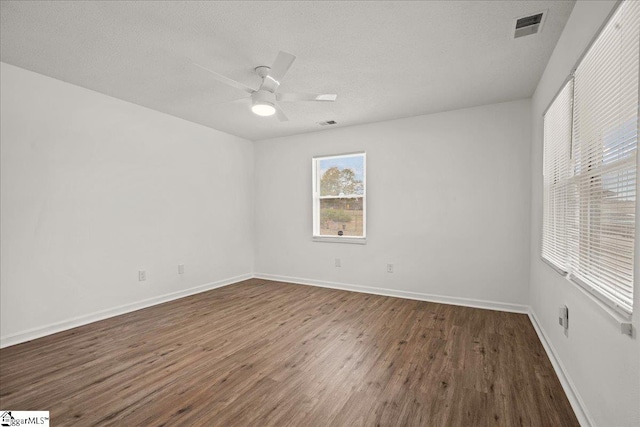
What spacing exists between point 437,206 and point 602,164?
2.66 meters

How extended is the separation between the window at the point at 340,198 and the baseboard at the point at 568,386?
2621mm

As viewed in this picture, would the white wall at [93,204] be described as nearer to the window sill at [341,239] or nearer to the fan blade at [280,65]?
the window sill at [341,239]

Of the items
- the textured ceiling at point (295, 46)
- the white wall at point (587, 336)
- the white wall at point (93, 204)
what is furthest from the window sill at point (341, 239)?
the white wall at point (587, 336)

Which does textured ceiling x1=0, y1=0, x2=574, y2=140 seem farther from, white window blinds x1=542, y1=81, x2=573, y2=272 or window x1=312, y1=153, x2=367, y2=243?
window x1=312, y1=153, x2=367, y2=243

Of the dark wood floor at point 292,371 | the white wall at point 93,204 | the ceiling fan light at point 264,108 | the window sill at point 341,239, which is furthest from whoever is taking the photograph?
the window sill at point 341,239

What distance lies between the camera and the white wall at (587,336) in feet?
4.14

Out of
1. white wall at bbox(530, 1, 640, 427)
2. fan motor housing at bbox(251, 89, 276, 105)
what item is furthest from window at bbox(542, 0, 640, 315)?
fan motor housing at bbox(251, 89, 276, 105)

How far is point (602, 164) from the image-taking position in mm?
1603

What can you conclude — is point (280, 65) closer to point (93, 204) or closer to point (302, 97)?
point (302, 97)

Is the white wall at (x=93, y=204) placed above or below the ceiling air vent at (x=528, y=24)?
below

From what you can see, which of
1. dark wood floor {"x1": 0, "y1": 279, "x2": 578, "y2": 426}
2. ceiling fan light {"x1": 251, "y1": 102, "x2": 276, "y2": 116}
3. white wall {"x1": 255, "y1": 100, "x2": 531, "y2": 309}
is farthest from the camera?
white wall {"x1": 255, "y1": 100, "x2": 531, "y2": 309}

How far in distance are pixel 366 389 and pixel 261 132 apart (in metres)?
4.35

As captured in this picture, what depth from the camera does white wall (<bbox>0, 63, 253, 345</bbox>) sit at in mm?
2928

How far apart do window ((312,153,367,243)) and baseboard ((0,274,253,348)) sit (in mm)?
2115
